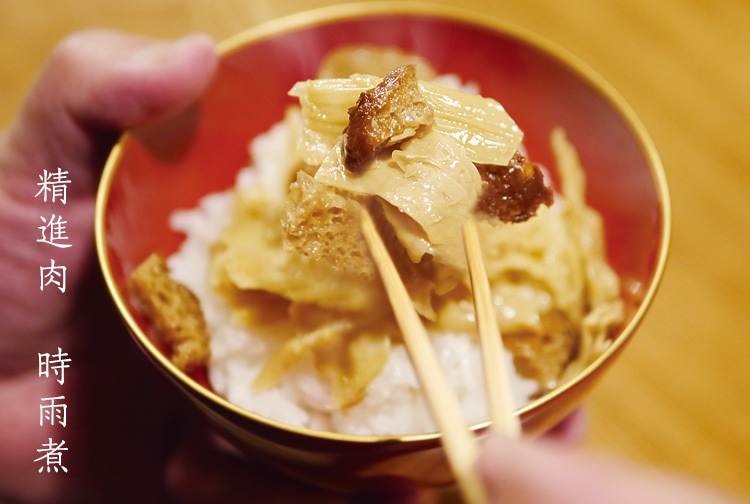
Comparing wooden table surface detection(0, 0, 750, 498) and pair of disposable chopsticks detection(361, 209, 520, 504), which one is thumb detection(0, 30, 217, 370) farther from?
pair of disposable chopsticks detection(361, 209, 520, 504)

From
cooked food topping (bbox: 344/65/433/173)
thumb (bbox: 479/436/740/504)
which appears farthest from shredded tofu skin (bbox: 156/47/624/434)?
thumb (bbox: 479/436/740/504)

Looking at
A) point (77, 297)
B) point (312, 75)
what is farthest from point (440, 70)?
point (77, 297)

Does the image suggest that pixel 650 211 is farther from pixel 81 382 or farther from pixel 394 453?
pixel 81 382

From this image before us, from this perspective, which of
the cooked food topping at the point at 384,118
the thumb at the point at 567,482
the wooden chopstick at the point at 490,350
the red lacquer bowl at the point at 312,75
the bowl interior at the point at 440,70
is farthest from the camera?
the bowl interior at the point at 440,70

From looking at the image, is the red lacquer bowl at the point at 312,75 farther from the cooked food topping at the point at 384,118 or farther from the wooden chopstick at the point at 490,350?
the cooked food topping at the point at 384,118

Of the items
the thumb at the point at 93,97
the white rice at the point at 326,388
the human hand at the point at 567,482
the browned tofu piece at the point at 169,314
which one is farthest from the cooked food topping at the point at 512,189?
the thumb at the point at 93,97

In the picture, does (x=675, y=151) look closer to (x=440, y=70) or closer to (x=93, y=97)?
(x=440, y=70)
